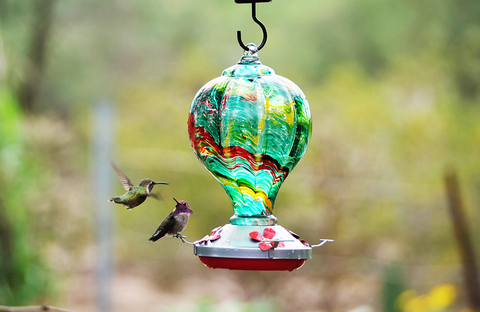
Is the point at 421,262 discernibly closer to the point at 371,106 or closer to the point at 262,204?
the point at 371,106

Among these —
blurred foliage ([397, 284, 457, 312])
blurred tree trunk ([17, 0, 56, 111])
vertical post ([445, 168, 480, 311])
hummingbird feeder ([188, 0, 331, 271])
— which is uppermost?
blurred tree trunk ([17, 0, 56, 111])

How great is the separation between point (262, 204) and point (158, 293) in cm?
759

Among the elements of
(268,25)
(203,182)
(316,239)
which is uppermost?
(268,25)

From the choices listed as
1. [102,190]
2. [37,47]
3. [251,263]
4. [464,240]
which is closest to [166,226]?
[251,263]

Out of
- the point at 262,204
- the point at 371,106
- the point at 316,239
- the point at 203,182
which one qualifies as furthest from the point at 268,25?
the point at 262,204

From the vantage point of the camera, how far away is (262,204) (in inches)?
67.3

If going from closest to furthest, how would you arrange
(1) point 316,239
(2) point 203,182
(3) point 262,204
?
(3) point 262,204
(1) point 316,239
(2) point 203,182

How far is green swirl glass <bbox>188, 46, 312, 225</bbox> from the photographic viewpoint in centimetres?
163

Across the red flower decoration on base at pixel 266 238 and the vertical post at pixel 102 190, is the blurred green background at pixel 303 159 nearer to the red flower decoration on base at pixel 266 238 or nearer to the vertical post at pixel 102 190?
the vertical post at pixel 102 190

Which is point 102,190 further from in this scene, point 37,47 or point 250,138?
point 37,47

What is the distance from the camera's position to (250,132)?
1632 mm

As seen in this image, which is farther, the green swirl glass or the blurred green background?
the blurred green background

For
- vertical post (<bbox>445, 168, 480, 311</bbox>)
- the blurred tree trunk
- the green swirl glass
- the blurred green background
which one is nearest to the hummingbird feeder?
the green swirl glass

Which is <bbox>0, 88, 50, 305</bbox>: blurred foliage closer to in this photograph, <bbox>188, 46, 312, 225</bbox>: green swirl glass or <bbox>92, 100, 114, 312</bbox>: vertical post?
<bbox>92, 100, 114, 312</bbox>: vertical post
